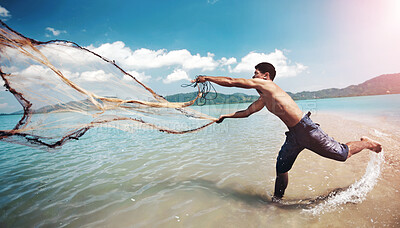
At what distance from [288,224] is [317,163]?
3325 mm

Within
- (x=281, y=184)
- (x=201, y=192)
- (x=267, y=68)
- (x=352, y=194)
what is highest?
(x=267, y=68)

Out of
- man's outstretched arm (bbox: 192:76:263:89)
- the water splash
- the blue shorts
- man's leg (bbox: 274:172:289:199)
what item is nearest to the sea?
the water splash

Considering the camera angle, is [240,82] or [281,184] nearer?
[240,82]

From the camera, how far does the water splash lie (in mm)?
Answer: 2977

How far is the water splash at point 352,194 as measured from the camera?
298 cm

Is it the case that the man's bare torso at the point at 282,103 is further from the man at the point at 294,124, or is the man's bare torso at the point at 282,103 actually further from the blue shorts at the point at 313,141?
the blue shorts at the point at 313,141

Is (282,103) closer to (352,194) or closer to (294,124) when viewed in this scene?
(294,124)

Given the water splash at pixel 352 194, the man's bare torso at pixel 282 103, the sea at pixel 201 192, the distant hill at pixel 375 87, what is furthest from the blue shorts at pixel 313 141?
the distant hill at pixel 375 87

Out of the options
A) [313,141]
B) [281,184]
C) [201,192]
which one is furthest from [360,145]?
[201,192]

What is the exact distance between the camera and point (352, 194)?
3.34m

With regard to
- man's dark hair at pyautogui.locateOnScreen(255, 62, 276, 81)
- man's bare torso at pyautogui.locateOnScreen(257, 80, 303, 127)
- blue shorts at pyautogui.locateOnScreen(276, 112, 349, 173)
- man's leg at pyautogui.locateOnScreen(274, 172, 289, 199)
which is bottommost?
man's leg at pyautogui.locateOnScreen(274, 172, 289, 199)

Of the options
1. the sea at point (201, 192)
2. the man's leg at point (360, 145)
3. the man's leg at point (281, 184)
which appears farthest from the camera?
the man's leg at point (281, 184)

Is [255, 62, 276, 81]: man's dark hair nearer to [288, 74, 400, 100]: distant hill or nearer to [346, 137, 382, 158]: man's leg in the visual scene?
[346, 137, 382, 158]: man's leg

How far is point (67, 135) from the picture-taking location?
12.8ft
